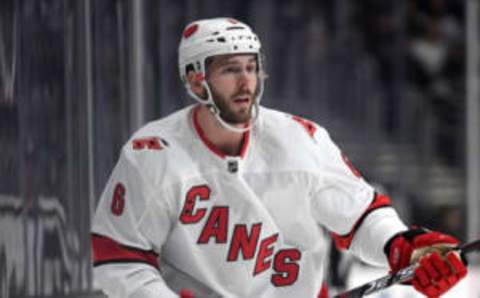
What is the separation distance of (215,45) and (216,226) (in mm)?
393

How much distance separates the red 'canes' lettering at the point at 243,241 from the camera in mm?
3053

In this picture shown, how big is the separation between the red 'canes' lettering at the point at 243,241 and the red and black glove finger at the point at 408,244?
0.29m

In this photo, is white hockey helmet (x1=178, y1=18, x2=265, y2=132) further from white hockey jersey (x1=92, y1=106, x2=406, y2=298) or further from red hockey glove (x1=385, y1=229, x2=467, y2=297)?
red hockey glove (x1=385, y1=229, x2=467, y2=297)

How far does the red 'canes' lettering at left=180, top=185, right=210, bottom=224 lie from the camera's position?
300 cm

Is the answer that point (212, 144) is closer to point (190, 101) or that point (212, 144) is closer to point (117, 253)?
point (117, 253)

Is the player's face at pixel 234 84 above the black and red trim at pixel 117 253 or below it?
above

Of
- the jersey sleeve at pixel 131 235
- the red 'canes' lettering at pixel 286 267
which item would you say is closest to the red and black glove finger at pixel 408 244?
the red 'canes' lettering at pixel 286 267

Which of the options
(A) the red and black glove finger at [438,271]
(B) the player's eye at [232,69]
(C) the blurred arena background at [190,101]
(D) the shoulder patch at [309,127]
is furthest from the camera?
(C) the blurred arena background at [190,101]

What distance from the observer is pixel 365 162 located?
259 inches

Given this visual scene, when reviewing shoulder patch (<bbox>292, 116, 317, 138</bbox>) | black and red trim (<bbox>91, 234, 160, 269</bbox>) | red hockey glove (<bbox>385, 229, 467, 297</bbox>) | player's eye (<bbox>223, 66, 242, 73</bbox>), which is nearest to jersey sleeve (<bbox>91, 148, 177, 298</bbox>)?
black and red trim (<bbox>91, 234, 160, 269</bbox>)

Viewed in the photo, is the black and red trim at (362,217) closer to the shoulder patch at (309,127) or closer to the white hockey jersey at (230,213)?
the white hockey jersey at (230,213)

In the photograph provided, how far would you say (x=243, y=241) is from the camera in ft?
10.0

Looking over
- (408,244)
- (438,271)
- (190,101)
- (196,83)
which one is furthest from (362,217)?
(190,101)

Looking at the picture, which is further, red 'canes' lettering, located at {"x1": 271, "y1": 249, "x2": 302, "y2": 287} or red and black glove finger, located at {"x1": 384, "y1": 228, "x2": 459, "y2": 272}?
red 'canes' lettering, located at {"x1": 271, "y1": 249, "x2": 302, "y2": 287}
